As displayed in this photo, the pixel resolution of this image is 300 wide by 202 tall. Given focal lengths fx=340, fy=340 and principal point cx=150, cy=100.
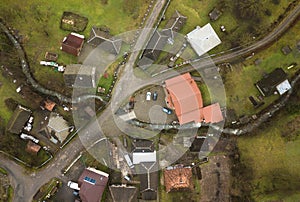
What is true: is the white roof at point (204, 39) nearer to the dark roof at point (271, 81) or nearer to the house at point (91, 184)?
the dark roof at point (271, 81)

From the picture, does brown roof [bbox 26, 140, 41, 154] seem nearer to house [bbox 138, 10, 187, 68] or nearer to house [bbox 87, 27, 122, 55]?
house [bbox 87, 27, 122, 55]

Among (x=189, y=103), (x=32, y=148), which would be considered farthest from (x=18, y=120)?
(x=189, y=103)

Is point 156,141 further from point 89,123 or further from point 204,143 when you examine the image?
point 89,123

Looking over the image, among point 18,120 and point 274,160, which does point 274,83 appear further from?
point 18,120

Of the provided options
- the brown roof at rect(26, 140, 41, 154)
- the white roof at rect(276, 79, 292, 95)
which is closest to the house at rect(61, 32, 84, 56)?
the brown roof at rect(26, 140, 41, 154)

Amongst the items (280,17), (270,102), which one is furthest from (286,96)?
(280,17)

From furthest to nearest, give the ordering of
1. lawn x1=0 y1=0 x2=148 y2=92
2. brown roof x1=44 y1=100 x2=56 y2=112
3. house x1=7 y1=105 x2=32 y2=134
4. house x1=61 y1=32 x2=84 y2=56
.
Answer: lawn x1=0 y1=0 x2=148 y2=92 → house x1=61 y1=32 x2=84 y2=56 → brown roof x1=44 y1=100 x2=56 y2=112 → house x1=7 y1=105 x2=32 y2=134
